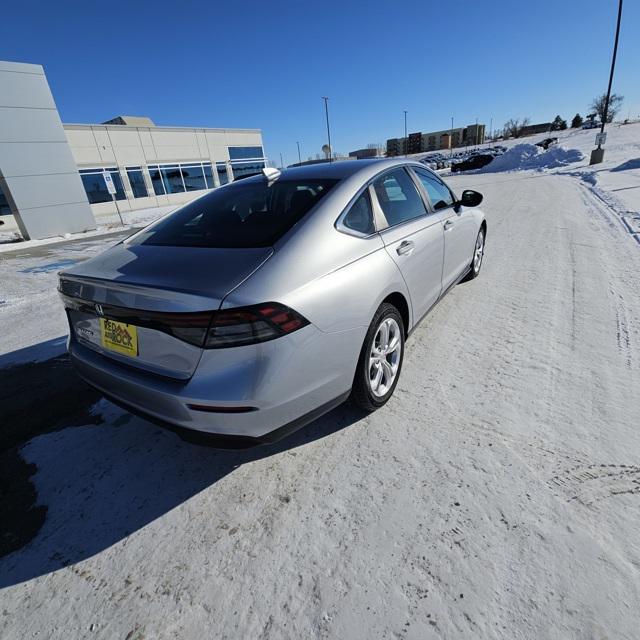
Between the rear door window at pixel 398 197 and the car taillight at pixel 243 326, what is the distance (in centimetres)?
144

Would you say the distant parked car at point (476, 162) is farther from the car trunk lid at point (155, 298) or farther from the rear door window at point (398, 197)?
the car trunk lid at point (155, 298)

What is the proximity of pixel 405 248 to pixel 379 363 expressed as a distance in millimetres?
843

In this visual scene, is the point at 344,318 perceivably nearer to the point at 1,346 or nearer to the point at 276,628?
the point at 276,628

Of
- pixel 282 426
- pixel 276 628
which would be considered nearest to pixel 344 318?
pixel 282 426

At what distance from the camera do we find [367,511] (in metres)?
1.92

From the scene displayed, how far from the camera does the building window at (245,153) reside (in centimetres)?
3109

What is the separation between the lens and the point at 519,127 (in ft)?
331

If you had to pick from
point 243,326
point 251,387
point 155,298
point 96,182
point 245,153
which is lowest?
point 251,387

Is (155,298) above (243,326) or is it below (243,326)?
above

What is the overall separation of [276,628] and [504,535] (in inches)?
41.9

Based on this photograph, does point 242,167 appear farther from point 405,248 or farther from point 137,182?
point 405,248

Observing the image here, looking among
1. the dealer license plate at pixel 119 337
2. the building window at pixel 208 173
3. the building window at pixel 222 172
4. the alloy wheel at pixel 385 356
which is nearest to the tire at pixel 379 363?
the alloy wheel at pixel 385 356

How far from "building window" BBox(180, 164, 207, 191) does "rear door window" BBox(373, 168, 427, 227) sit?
28099 millimetres

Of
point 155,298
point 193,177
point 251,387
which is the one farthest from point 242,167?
point 251,387
